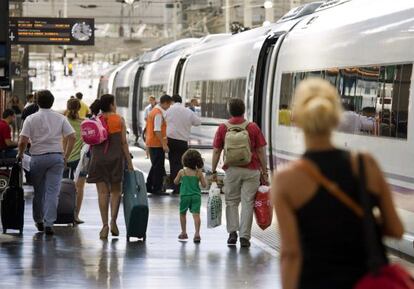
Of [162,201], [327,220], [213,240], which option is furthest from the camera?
[162,201]

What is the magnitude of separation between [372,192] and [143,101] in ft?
135

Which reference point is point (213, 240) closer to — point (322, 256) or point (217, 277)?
point (217, 277)

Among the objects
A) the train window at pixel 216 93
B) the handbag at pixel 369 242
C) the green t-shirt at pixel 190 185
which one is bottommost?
the green t-shirt at pixel 190 185

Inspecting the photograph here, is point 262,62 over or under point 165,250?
over

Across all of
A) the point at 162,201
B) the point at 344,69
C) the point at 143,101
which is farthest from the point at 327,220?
the point at 143,101

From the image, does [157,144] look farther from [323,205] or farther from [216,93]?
[323,205]

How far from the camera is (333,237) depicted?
5.60m

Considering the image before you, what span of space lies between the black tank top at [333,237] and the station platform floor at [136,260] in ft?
18.4

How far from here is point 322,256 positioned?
562cm

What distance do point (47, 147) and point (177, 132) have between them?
6.70 meters

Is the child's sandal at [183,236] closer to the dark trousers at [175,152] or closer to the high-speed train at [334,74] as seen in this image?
the high-speed train at [334,74]

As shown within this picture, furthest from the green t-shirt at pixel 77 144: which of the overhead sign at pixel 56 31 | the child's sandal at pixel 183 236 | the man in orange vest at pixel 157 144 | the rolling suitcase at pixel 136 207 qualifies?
the overhead sign at pixel 56 31

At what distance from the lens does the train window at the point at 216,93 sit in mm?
25861

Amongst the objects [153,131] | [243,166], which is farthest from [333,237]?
[153,131]
